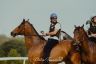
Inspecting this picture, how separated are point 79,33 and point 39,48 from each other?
4.50ft

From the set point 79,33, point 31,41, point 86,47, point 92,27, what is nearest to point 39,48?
point 31,41

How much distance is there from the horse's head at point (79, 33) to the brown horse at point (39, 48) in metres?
0.40

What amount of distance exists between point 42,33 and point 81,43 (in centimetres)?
133

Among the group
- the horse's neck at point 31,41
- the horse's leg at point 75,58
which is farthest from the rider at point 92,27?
the horse's neck at point 31,41

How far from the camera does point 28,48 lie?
44.2 feet

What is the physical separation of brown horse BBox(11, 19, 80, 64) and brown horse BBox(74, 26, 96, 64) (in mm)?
238

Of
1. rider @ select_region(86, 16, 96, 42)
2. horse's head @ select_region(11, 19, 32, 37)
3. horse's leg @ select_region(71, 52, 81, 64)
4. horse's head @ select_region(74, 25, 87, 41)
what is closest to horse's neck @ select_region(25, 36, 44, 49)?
horse's head @ select_region(11, 19, 32, 37)

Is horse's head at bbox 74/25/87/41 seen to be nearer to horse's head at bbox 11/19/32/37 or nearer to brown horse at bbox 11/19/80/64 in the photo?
brown horse at bbox 11/19/80/64

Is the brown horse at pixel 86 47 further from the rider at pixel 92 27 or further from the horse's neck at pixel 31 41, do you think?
the horse's neck at pixel 31 41

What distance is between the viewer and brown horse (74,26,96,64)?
13.0m

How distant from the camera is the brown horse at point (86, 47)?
13025 mm

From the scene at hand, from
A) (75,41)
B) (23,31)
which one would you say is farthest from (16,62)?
(75,41)

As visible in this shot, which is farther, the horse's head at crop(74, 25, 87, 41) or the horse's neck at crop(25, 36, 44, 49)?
the horse's neck at crop(25, 36, 44, 49)

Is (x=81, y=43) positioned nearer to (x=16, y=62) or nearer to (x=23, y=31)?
(x=23, y=31)
